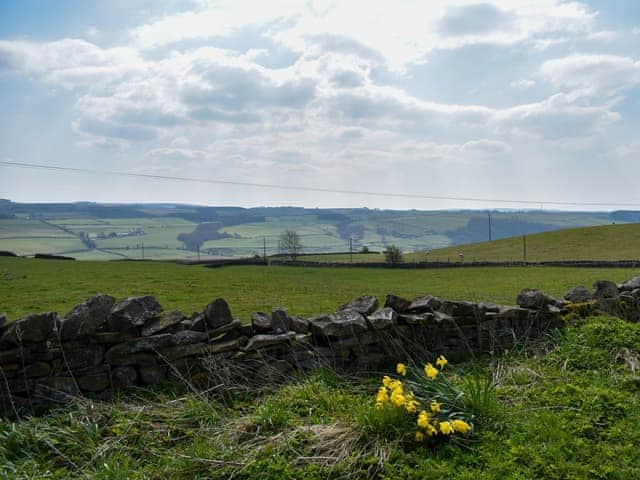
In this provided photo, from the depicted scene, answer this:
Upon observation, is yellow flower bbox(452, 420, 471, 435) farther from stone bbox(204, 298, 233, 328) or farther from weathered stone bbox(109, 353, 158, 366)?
weathered stone bbox(109, 353, 158, 366)

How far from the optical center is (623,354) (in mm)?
7246

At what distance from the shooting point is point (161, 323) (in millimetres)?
6449

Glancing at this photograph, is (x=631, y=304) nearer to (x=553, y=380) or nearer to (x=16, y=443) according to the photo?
(x=553, y=380)

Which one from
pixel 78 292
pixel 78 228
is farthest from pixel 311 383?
pixel 78 228

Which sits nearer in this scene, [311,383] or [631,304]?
[311,383]

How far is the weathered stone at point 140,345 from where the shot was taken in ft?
20.2

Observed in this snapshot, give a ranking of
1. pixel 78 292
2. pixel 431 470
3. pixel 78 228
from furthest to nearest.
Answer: pixel 78 228, pixel 78 292, pixel 431 470

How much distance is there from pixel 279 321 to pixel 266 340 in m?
0.39

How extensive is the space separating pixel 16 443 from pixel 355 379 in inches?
152

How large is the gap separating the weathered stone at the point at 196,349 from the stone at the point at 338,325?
1.10 meters

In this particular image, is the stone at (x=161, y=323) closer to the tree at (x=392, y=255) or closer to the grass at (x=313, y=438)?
the grass at (x=313, y=438)

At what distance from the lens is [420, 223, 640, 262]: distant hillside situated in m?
43.4

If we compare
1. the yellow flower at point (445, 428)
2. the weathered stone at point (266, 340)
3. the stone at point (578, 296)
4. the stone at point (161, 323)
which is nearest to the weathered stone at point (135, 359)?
the stone at point (161, 323)

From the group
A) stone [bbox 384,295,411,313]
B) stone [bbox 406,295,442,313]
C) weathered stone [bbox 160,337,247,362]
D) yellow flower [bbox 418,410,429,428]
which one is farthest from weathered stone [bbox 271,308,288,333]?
yellow flower [bbox 418,410,429,428]
